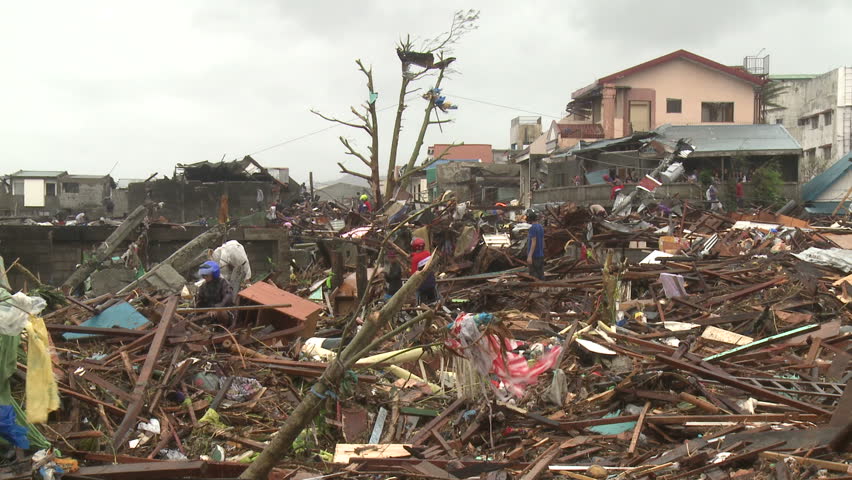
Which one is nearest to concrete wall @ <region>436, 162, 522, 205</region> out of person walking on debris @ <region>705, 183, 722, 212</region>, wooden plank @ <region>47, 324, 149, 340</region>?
person walking on debris @ <region>705, 183, 722, 212</region>

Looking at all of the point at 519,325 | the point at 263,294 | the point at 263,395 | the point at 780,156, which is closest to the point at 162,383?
the point at 263,395

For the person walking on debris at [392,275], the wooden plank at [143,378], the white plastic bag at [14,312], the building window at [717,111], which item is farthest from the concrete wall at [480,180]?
the white plastic bag at [14,312]

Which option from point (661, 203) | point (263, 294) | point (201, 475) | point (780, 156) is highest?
point (780, 156)

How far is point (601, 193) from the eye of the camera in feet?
92.0

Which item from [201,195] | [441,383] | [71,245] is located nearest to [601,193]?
[201,195]

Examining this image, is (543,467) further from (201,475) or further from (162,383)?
(162,383)

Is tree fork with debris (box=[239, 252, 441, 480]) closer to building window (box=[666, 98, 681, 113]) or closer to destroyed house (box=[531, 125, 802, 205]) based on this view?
destroyed house (box=[531, 125, 802, 205])

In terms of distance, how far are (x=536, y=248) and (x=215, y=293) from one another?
5739 millimetres

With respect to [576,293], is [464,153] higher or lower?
higher

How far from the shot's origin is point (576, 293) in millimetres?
12133

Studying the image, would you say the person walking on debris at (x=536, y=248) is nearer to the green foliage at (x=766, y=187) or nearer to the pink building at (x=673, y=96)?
the green foliage at (x=766, y=187)

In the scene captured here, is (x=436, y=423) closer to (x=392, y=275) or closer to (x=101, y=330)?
(x=101, y=330)

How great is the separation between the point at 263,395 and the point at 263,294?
2.80 metres

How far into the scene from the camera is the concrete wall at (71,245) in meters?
16.6
